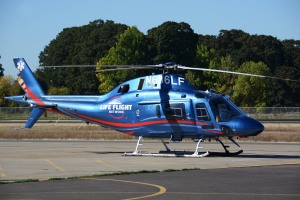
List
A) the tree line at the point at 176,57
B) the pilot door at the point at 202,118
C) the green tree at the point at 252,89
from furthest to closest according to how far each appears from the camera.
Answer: the green tree at the point at 252,89 → the tree line at the point at 176,57 → the pilot door at the point at 202,118

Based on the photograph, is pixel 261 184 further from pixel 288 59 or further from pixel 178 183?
pixel 288 59

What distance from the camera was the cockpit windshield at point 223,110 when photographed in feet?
109

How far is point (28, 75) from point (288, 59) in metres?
102

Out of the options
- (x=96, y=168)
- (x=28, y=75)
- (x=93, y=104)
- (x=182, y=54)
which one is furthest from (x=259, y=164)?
(x=182, y=54)

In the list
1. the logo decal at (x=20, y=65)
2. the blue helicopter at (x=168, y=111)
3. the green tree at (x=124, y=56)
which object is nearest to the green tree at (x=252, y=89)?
the green tree at (x=124, y=56)

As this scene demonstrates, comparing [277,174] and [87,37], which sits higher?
[87,37]

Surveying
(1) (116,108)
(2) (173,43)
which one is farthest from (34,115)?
(2) (173,43)

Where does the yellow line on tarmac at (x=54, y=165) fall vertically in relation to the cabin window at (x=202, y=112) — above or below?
below

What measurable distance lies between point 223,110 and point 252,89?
3116 inches

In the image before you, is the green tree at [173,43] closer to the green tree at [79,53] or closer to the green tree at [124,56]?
the green tree at [124,56]

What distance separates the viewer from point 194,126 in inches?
1336

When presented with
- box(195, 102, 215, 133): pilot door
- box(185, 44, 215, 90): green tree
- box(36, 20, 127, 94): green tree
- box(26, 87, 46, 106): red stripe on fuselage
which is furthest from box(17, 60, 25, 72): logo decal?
box(36, 20, 127, 94): green tree

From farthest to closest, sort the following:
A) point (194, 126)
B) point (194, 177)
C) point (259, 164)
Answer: point (194, 126)
point (259, 164)
point (194, 177)

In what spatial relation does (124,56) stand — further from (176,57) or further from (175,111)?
(175,111)
